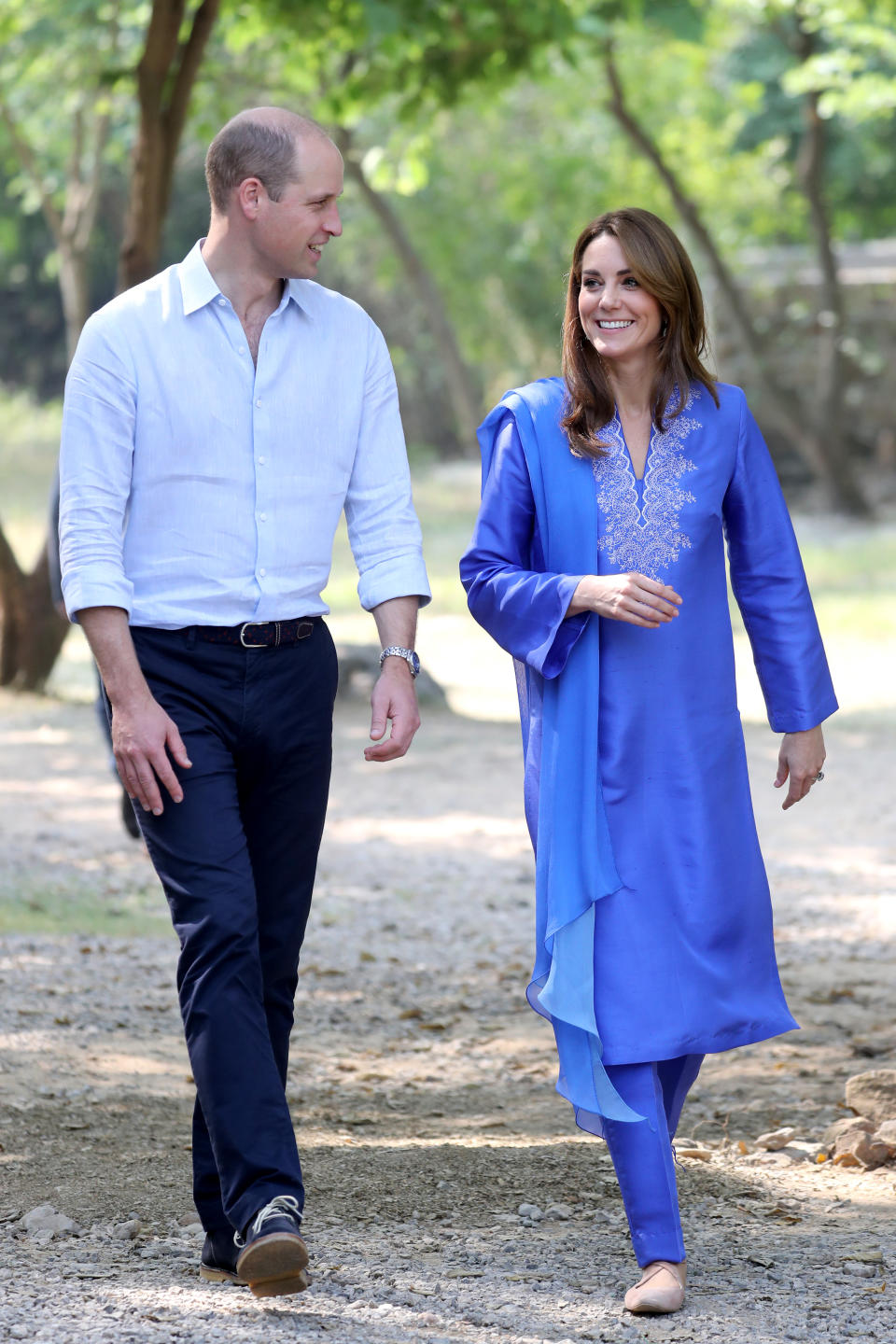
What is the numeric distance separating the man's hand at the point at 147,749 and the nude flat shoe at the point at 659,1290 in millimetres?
1174

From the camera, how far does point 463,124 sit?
2786 cm

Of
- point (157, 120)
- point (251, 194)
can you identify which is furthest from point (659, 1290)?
point (157, 120)

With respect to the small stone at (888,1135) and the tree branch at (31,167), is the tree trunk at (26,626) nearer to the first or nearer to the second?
the tree branch at (31,167)

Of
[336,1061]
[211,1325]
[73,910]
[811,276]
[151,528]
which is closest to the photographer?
[211,1325]

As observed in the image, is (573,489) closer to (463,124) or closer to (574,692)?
(574,692)

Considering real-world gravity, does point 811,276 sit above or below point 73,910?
above

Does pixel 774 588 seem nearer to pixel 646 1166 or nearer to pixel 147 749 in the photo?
pixel 646 1166

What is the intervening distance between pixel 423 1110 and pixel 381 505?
1934 millimetres

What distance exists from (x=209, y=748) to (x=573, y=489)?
86 centimetres

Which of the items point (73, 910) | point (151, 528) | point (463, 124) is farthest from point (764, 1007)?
point (463, 124)

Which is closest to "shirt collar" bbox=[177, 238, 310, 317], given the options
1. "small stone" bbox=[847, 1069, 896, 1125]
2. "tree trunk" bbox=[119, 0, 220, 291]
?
"small stone" bbox=[847, 1069, 896, 1125]

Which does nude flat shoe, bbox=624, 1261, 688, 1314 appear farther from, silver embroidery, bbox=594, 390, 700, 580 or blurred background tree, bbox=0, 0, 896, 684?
blurred background tree, bbox=0, 0, 896, 684

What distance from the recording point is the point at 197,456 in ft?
10.1

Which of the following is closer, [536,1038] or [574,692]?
[574,692]
